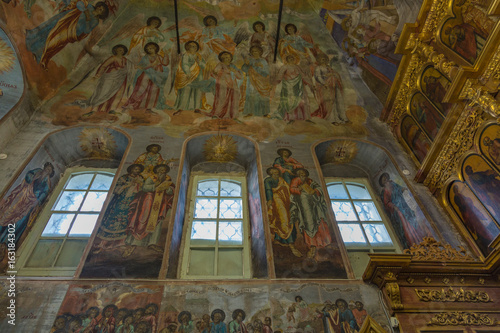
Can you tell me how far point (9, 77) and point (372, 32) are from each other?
7.86m

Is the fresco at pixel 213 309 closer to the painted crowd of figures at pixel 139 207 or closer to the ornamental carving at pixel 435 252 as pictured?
the painted crowd of figures at pixel 139 207

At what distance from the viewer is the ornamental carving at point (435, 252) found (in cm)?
508

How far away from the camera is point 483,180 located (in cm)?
561

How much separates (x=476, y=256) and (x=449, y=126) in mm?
2241

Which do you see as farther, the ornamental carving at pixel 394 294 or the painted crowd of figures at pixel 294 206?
the painted crowd of figures at pixel 294 206

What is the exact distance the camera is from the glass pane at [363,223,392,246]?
6246 mm

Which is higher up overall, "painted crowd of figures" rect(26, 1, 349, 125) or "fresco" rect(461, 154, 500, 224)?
"painted crowd of figures" rect(26, 1, 349, 125)

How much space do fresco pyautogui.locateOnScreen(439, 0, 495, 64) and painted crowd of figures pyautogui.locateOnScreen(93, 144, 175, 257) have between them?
5369 mm

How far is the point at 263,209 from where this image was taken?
599 centimetres

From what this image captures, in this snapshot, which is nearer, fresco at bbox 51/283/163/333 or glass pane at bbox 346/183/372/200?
fresco at bbox 51/283/163/333

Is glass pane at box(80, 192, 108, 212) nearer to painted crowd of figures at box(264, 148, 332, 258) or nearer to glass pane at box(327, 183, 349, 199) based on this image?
painted crowd of figures at box(264, 148, 332, 258)

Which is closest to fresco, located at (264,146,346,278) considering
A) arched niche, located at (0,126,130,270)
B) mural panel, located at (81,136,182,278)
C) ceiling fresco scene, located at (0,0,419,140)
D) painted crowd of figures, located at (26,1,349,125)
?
ceiling fresco scene, located at (0,0,419,140)

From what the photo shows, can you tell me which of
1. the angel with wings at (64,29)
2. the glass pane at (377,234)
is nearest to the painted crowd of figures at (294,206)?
the glass pane at (377,234)

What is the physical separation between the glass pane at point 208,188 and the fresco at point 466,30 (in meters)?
4.94
